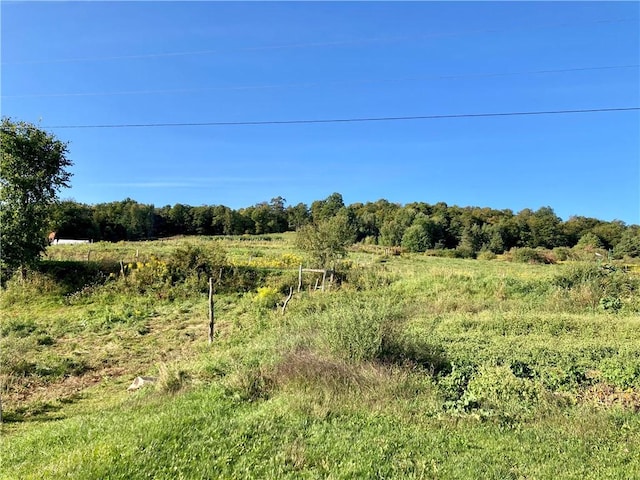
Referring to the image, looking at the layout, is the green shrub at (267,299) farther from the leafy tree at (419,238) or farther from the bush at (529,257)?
the leafy tree at (419,238)

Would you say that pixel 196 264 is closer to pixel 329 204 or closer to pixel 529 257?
pixel 529 257

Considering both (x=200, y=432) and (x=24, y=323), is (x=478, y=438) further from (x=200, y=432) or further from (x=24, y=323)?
(x=24, y=323)

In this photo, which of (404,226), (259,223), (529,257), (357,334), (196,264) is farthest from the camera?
(259,223)

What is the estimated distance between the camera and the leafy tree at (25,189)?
634 inches

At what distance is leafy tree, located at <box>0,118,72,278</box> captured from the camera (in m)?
16.1

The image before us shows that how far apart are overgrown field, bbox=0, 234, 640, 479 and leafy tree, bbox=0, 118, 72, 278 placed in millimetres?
4619

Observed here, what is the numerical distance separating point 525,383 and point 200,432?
443cm

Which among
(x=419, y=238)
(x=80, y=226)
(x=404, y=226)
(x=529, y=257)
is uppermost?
(x=404, y=226)

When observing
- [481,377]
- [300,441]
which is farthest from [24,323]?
[481,377]

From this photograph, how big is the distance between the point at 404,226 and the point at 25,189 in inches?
2567

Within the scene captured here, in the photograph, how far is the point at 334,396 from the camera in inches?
209

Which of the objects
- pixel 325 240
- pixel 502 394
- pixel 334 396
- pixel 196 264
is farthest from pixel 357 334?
pixel 325 240

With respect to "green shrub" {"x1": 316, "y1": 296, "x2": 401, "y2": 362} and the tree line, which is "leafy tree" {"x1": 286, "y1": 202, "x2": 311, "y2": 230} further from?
"green shrub" {"x1": 316, "y1": 296, "x2": 401, "y2": 362}

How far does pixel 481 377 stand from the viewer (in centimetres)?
573
